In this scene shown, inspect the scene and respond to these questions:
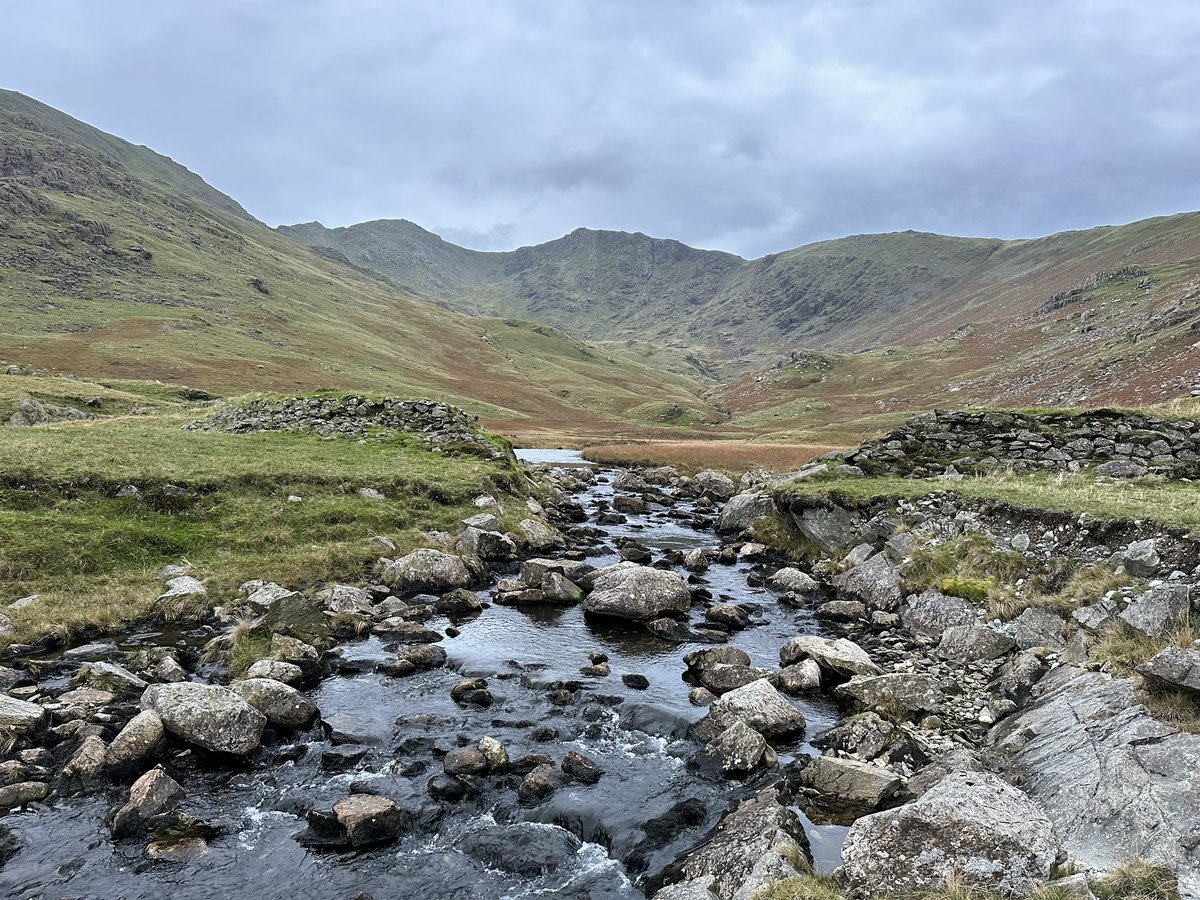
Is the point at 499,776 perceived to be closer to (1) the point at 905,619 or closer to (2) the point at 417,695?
(2) the point at 417,695

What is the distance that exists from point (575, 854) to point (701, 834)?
2.30m

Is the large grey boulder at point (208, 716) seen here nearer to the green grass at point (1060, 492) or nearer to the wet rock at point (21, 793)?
the wet rock at point (21, 793)

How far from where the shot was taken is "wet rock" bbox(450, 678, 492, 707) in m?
16.0

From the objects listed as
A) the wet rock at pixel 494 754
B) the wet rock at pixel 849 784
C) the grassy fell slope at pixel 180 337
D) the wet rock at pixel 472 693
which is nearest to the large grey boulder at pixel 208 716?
the wet rock at pixel 472 693

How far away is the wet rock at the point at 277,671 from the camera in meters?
15.7

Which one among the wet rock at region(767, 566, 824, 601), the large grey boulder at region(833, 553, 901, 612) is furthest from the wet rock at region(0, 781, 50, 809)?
the large grey boulder at region(833, 553, 901, 612)

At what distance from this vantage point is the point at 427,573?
2442 centimetres

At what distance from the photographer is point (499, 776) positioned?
13078 millimetres

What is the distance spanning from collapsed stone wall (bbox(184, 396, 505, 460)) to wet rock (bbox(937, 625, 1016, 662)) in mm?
28982

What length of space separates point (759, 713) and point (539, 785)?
5438 millimetres

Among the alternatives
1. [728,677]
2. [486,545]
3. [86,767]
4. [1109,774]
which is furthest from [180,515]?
[1109,774]

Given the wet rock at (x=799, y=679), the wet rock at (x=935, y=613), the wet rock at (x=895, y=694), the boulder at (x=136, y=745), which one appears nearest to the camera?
the boulder at (x=136, y=745)

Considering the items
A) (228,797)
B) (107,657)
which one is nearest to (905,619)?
(228,797)

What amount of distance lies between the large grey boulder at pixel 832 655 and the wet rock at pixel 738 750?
4572 millimetres
